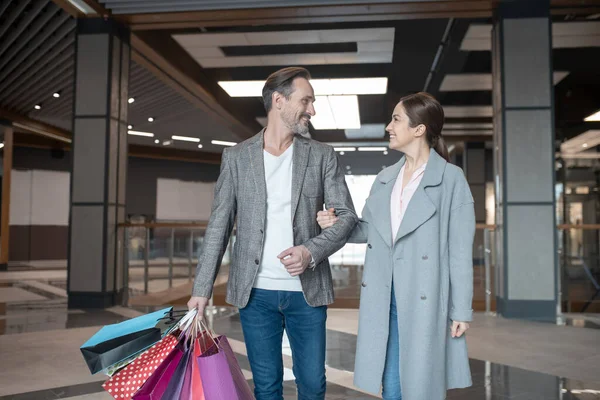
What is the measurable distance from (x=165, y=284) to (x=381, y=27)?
15.0ft

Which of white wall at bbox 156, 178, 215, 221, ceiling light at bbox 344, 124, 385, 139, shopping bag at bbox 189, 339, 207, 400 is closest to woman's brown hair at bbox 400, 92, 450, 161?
shopping bag at bbox 189, 339, 207, 400

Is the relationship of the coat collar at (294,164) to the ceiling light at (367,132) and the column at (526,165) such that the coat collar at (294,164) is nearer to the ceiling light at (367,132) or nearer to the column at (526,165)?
the column at (526,165)

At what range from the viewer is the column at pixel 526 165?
6.26 metres

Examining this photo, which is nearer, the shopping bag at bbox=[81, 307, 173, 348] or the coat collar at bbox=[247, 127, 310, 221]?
the shopping bag at bbox=[81, 307, 173, 348]

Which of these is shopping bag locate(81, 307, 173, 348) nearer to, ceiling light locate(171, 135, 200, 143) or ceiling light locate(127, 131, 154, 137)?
ceiling light locate(127, 131, 154, 137)

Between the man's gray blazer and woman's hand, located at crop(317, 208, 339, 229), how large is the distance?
18 mm

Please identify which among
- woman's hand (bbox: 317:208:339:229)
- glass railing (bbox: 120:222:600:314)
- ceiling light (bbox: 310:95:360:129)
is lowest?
glass railing (bbox: 120:222:600:314)

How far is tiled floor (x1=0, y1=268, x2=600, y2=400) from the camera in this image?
11.1 ft

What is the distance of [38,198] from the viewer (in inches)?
694

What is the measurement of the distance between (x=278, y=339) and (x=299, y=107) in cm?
78

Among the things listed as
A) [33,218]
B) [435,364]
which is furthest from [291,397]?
[33,218]

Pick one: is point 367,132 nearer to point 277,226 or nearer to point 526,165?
point 526,165

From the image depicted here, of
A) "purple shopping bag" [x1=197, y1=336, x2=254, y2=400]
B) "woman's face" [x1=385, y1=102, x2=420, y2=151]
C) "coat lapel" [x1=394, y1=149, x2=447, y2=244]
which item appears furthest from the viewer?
"woman's face" [x1=385, y1=102, x2=420, y2=151]

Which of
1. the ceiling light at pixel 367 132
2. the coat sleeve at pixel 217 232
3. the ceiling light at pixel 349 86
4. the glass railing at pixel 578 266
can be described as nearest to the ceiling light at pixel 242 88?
the ceiling light at pixel 349 86
